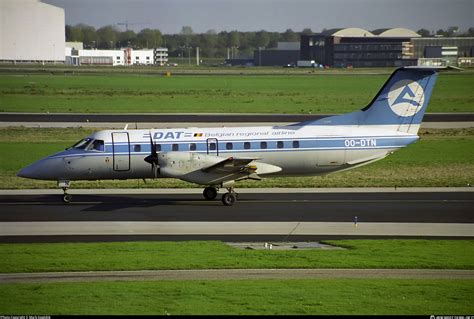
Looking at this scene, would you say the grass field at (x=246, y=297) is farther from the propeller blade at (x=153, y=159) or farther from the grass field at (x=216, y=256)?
the propeller blade at (x=153, y=159)

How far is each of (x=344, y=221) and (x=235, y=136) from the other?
7.45m

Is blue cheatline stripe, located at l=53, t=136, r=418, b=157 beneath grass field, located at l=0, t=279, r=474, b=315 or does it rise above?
above

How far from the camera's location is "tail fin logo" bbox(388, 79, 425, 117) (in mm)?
37906

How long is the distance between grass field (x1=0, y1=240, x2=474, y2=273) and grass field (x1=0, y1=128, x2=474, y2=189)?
1395cm

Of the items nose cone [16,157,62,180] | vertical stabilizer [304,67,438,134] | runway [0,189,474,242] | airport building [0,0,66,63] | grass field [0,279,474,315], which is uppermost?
airport building [0,0,66,63]

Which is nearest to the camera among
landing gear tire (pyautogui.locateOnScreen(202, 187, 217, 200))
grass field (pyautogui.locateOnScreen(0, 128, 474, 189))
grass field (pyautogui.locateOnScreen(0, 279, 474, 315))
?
grass field (pyautogui.locateOnScreen(0, 279, 474, 315))

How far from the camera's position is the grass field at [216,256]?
24578 mm

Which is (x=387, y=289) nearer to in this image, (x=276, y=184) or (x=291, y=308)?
Answer: (x=291, y=308)

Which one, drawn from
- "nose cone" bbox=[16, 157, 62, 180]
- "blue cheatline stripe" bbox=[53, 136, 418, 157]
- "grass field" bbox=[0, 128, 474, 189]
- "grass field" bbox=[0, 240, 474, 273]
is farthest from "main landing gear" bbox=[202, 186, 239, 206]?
"grass field" bbox=[0, 240, 474, 273]

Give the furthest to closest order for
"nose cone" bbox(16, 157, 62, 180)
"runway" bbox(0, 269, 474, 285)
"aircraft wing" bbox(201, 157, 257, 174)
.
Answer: "nose cone" bbox(16, 157, 62, 180)
"aircraft wing" bbox(201, 157, 257, 174)
"runway" bbox(0, 269, 474, 285)

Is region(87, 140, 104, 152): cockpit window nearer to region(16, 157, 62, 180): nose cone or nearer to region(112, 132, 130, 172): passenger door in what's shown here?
region(112, 132, 130, 172): passenger door

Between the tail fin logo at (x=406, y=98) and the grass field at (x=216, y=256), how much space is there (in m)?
10.9

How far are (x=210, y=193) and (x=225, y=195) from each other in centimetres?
150

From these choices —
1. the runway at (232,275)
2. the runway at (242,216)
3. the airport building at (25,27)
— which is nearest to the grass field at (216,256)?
the runway at (232,275)
